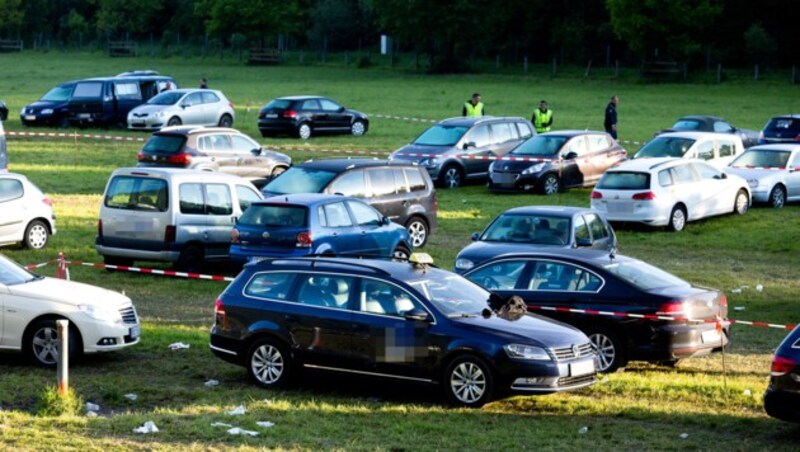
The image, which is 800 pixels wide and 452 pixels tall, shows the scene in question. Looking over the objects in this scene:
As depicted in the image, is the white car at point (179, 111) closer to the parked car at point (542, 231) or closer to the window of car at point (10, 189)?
the window of car at point (10, 189)

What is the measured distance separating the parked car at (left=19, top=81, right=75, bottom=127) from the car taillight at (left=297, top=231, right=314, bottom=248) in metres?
27.2

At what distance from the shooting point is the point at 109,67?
9056 centimetres

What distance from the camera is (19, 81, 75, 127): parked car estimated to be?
46562 mm

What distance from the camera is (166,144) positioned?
33000mm

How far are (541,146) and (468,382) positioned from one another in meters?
21.0

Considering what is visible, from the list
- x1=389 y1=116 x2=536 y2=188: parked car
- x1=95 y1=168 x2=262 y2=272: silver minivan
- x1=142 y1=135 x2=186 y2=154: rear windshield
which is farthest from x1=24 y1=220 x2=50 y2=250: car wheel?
x1=389 y1=116 x2=536 y2=188: parked car

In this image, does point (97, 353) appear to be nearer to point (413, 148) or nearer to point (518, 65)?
point (413, 148)

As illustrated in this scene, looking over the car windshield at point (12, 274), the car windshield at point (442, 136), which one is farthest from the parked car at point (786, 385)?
the car windshield at point (442, 136)

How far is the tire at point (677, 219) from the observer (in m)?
29.2

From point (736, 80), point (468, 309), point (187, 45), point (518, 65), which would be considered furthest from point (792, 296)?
point (187, 45)

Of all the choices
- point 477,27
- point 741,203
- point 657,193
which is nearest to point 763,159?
point 741,203

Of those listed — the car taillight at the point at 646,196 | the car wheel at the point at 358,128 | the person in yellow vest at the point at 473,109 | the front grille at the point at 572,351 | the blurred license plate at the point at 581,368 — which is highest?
the person in yellow vest at the point at 473,109

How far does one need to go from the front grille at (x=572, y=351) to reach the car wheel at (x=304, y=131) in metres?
32.0

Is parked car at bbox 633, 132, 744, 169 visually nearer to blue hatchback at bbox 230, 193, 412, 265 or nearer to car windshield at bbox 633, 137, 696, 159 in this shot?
car windshield at bbox 633, 137, 696, 159
